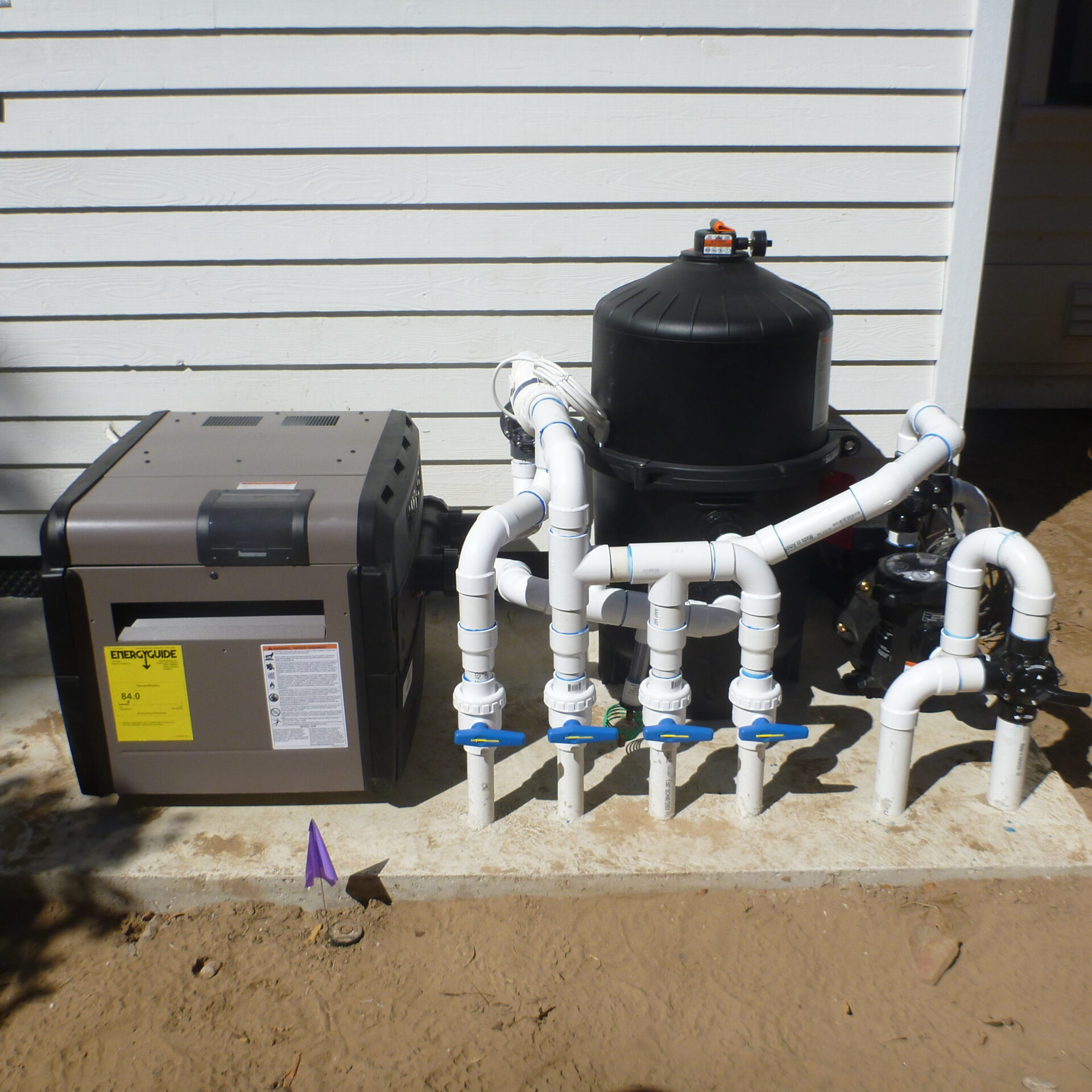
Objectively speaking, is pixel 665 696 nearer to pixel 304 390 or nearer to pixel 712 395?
pixel 712 395

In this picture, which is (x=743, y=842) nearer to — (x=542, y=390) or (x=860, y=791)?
(x=860, y=791)

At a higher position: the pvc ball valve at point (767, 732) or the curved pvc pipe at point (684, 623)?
the curved pvc pipe at point (684, 623)

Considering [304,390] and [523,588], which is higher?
[304,390]

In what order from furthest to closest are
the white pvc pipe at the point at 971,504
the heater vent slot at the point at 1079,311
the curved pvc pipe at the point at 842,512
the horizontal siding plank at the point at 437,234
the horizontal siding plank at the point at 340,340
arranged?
the heater vent slot at the point at 1079,311 < the horizontal siding plank at the point at 340,340 < the horizontal siding plank at the point at 437,234 < the white pvc pipe at the point at 971,504 < the curved pvc pipe at the point at 842,512

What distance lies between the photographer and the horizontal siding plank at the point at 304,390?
A: 3693 millimetres

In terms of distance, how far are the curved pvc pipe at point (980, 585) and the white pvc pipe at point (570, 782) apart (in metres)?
1.09

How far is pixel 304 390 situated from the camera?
3.71m

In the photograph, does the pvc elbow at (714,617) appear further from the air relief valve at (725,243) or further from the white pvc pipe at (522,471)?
the air relief valve at (725,243)

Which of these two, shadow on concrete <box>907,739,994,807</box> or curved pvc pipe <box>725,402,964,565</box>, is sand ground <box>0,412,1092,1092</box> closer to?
shadow on concrete <box>907,739,994,807</box>

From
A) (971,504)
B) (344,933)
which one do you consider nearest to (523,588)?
(344,933)

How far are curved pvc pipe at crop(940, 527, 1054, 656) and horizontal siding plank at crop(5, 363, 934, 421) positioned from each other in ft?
3.74

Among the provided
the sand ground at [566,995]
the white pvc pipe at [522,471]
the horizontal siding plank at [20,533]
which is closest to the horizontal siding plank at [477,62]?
the white pvc pipe at [522,471]

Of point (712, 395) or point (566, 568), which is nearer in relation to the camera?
point (566, 568)

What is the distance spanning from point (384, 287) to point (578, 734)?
1.90 metres
